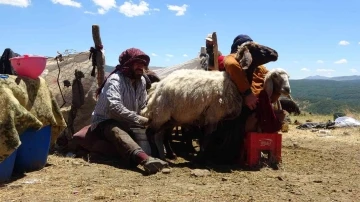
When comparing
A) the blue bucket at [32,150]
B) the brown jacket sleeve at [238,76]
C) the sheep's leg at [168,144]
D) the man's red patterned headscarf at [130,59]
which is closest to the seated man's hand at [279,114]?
the brown jacket sleeve at [238,76]

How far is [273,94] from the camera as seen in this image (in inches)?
241

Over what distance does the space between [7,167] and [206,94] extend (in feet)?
8.95

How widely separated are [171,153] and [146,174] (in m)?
1.43

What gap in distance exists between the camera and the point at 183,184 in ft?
15.2

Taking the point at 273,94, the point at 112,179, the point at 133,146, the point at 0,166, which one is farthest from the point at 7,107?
the point at 273,94

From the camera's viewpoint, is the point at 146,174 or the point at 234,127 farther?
the point at 234,127

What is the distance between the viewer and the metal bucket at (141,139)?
5.92 m

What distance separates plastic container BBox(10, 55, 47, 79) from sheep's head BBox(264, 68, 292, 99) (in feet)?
10.0

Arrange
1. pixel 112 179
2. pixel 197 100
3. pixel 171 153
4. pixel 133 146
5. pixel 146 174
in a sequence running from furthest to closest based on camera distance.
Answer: pixel 171 153 < pixel 197 100 < pixel 133 146 < pixel 146 174 < pixel 112 179

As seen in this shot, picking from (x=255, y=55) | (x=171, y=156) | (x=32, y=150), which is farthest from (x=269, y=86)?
(x=32, y=150)

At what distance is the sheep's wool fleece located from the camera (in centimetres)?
588

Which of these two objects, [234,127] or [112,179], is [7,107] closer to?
[112,179]

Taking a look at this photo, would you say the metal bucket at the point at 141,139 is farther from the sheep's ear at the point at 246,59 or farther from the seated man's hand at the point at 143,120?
the sheep's ear at the point at 246,59

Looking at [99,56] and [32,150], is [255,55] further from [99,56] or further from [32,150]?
[32,150]
